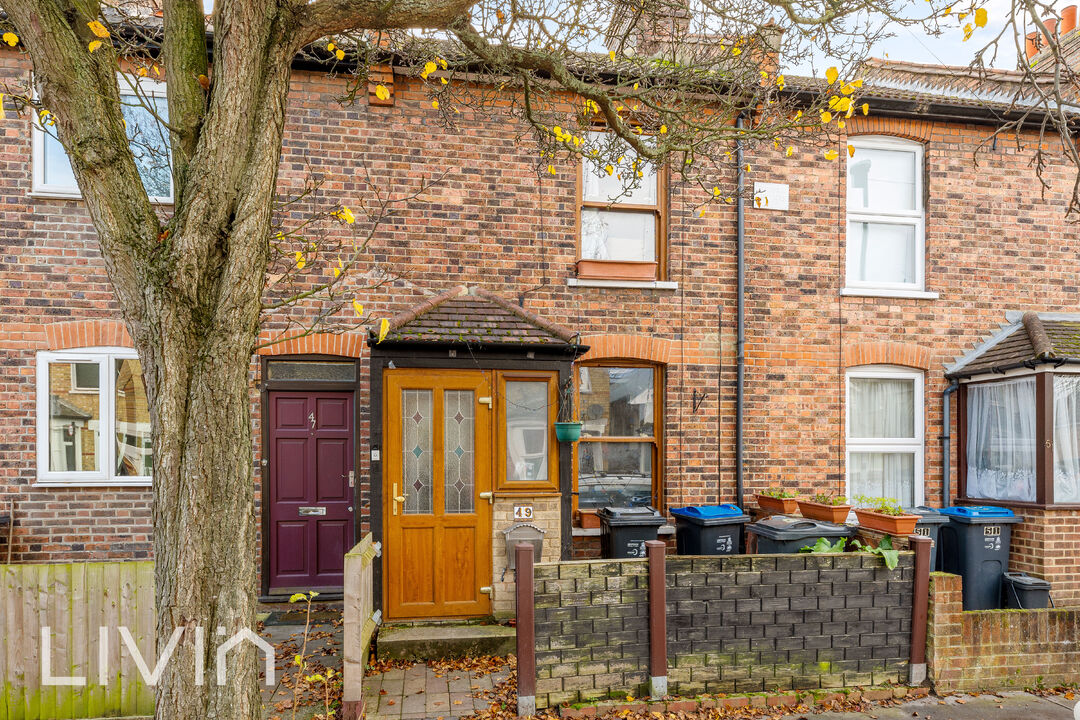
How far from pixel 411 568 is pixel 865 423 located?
5872mm

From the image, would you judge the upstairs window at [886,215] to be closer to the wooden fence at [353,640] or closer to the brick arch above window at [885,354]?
the brick arch above window at [885,354]

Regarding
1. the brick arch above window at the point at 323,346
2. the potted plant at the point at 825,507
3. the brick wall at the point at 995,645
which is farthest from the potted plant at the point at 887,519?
the brick arch above window at the point at 323,346

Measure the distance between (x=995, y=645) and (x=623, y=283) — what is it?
4.90 metres

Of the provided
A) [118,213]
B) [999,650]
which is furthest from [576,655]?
[118,213]

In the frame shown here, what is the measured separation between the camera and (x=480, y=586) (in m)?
6.07

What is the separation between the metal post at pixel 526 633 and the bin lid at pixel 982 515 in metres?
5.00

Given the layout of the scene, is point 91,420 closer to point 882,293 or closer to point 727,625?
point 727,625

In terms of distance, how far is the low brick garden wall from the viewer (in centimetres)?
494

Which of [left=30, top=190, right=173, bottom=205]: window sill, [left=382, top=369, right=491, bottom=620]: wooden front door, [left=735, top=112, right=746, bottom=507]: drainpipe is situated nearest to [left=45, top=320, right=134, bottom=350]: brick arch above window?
[left=30, top=190, right=173, bottom=205]: window sill

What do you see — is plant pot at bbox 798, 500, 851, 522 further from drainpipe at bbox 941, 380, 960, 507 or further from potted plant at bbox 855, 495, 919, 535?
drainpipe at bbox 941, 380, 960, 507

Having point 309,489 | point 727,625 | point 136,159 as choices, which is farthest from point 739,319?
point 136,159

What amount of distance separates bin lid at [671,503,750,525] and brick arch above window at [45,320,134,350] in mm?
6233

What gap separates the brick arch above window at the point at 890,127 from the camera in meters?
7.94

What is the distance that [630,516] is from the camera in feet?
21.9
